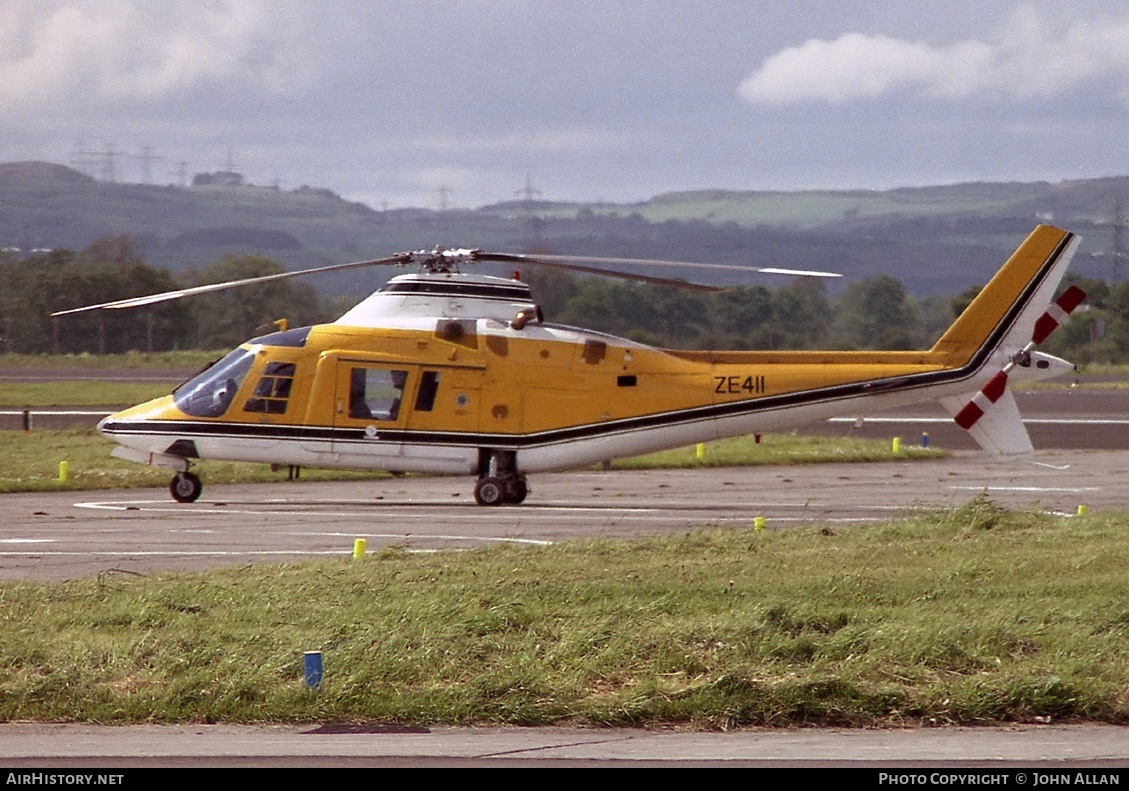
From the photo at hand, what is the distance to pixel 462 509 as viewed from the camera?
21.9m

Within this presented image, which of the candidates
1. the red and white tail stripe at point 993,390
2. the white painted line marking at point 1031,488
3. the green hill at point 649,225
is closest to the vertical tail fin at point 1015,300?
the red and white tail stripe at point 993,390

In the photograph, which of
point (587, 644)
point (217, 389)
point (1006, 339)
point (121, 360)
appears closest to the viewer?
point (587, 644)

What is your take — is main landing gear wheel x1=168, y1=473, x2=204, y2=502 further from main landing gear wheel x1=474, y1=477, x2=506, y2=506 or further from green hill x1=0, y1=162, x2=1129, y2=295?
green hill x1=0, y1=162, x2=1129, y2=295

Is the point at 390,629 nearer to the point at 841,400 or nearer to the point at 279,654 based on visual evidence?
the point at 279,654

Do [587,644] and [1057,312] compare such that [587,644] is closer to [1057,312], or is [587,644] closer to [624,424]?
[624,424]

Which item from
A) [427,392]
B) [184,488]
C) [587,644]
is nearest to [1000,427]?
[427,392]

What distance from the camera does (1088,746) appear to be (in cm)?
841

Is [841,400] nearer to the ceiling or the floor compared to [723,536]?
nearer to the ceiling

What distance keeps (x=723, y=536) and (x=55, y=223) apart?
174 metres

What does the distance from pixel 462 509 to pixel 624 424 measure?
288 centimetres

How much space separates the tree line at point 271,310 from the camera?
55.5 m

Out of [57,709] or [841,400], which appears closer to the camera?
[57,709]
